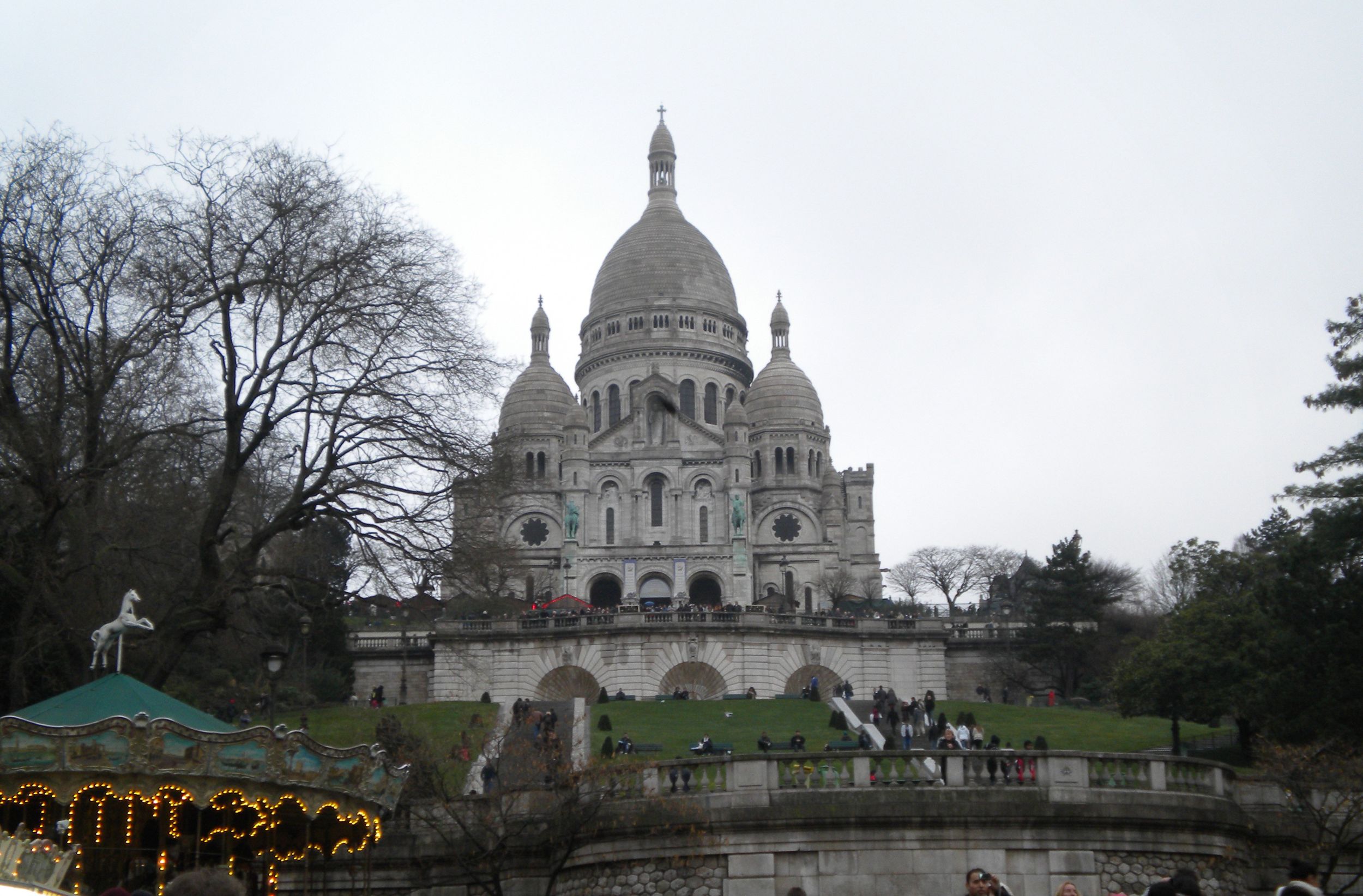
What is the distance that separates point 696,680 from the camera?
52875 millimetres

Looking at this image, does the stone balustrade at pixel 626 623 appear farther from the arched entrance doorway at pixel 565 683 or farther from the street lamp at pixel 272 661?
the street lamp at pixel 272 661

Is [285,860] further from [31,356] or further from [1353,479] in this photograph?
[1353,479]

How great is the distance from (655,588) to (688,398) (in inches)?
696

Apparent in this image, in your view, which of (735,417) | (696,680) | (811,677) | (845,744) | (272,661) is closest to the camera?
(272,661)

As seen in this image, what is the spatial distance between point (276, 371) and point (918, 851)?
1306 centimetres

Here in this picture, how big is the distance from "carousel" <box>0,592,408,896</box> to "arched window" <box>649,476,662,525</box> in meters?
63.7

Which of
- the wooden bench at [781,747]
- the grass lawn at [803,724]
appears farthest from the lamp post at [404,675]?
the wooden bench at [781,747]

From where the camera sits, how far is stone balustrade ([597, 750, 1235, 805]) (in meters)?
23.1

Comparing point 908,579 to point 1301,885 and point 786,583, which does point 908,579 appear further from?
point 1301,885

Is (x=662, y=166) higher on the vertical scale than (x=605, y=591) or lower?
higher

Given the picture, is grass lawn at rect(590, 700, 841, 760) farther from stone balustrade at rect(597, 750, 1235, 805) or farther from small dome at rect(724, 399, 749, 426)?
small dome at rect(724, 399, 749, 426)

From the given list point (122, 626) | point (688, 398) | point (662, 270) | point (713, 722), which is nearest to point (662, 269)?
point (662, 270)

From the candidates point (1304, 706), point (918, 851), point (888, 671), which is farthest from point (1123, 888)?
point (888, 671)

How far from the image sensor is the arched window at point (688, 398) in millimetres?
95750
